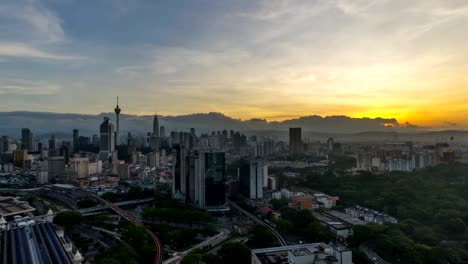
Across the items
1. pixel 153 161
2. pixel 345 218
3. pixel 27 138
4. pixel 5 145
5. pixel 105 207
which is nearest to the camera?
pixel 345 218

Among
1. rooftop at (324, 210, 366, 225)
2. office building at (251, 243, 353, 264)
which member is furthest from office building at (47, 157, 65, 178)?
office building at (251, 243, 353, 264)

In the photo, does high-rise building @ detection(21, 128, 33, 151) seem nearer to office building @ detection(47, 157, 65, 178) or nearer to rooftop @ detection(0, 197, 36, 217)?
office building @ detection(47, 157, 65, 178)

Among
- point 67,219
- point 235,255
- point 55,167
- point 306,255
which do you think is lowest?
point 235,255

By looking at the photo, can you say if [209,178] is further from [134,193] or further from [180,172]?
[134,193]

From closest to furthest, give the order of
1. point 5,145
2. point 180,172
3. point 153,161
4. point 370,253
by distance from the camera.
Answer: point 370,253 < point 180,172 < point 153,161 < point 5,145

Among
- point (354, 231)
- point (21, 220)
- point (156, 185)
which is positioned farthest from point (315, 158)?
point (21, 220)

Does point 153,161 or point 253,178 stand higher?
point 253,178

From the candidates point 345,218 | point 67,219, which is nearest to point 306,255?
point 345,218
